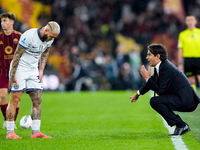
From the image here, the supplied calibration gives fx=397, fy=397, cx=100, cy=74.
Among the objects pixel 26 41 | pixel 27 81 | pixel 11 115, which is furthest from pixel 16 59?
pixel 11 115

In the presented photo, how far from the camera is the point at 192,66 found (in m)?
10.5

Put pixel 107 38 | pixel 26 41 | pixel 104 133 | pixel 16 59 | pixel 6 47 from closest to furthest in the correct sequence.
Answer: pixel 26 41 < pixel 16 59 < pixel 104 133 < pixel 6 47 < pixel 107 38

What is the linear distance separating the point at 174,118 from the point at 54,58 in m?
16.7

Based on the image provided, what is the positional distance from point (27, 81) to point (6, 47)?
176cm

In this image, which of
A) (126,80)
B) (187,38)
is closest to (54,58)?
(126,80)

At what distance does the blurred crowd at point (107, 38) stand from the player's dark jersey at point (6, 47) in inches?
449

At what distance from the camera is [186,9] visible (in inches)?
993

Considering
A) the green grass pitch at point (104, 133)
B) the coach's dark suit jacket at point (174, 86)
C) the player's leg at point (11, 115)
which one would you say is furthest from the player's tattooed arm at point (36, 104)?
the coach's dark suit jacket at point (174, 86)

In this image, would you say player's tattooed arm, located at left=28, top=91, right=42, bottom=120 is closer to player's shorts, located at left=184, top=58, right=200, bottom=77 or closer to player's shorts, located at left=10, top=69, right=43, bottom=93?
player's shorts, located at left=10, top=69, right=43, bottom=93

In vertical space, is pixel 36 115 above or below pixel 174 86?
below

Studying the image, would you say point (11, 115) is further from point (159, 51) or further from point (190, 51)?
point (190, 51)

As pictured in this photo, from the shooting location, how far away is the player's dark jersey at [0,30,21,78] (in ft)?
24.9

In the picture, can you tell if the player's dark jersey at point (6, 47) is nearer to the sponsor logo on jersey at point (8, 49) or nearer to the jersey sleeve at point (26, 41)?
the sponsor logo on jersey at point (8, 49)

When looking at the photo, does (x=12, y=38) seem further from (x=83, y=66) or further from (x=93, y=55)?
(x=93, y=55)
